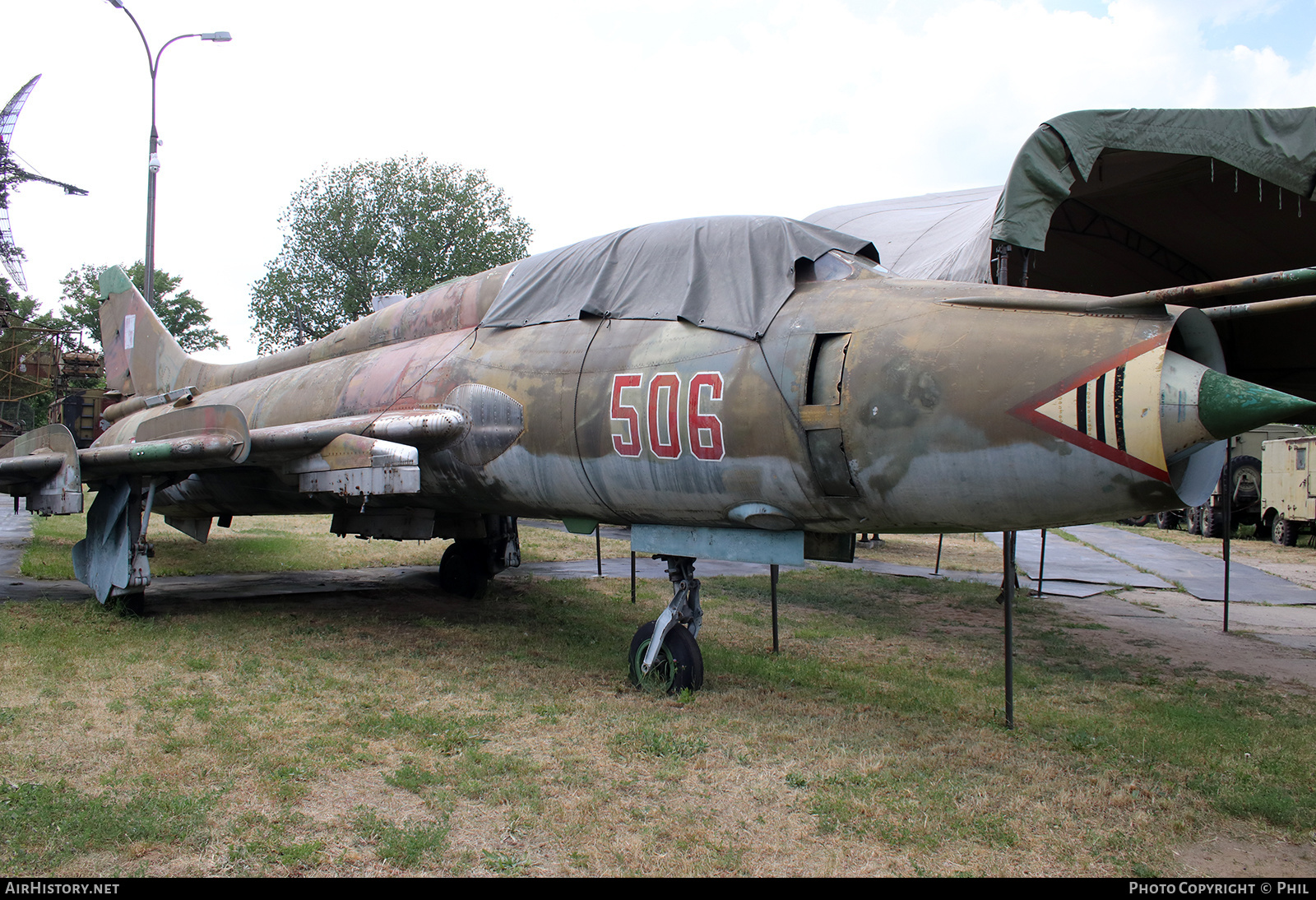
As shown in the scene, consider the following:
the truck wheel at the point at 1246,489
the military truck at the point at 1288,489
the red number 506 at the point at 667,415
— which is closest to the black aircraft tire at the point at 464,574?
the red number 506 at the point at 667,415

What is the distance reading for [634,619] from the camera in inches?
364

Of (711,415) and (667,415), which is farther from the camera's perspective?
(667,415)

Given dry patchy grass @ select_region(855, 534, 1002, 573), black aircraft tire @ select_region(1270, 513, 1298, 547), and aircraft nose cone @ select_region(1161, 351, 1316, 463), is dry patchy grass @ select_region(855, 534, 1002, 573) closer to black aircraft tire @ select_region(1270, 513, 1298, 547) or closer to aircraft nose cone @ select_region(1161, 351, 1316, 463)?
black aircraft tire @ select_region(1270, 513, 1298, 547)

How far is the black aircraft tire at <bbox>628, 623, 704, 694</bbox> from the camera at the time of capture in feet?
19.1

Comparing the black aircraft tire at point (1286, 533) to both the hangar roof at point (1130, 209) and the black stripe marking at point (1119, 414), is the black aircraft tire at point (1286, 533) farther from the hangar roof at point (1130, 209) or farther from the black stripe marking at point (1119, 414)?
the black stripe marking at point (1119, 414)

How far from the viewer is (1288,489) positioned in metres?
20.2

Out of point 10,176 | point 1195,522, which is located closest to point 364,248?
point 10,176

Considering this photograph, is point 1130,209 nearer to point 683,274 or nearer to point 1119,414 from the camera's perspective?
point 683,274

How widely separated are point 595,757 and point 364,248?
38.7 meters

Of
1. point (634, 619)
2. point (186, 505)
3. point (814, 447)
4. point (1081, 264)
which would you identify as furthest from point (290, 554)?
point (1081, 264)

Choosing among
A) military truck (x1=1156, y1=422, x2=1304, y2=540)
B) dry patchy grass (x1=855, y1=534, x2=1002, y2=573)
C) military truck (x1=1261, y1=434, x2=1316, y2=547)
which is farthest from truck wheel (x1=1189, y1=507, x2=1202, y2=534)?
dry patchy grass (x1=855, y1=534, x2=1002, y2=573)

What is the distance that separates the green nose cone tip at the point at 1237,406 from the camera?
12.2 feet

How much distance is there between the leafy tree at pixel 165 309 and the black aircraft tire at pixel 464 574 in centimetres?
5288

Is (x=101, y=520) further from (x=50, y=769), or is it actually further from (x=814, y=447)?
(x=814, y=447)
